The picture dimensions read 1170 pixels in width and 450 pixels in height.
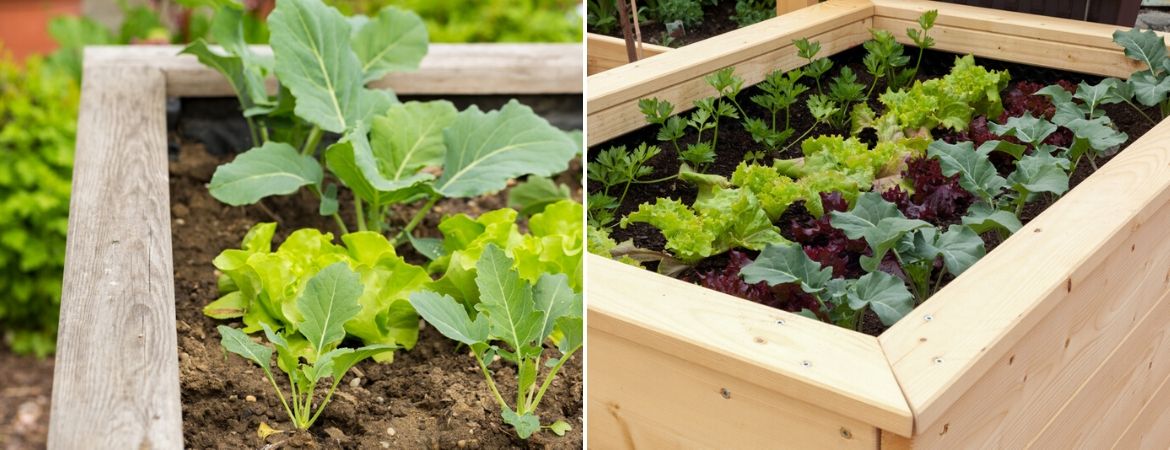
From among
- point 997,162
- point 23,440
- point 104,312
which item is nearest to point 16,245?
point 23,440

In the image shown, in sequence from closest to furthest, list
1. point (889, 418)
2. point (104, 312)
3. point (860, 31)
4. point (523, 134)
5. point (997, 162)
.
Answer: point (889, 418) < point (104, 312) < point (523, 134) < point (997, 162) < point (860, 31)

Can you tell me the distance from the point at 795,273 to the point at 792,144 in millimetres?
922

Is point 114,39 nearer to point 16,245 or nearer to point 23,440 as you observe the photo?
point 16,245

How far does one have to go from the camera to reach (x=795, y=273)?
1.69m

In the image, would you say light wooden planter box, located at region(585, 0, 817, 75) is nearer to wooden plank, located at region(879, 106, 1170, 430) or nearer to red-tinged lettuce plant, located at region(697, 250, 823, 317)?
wooden plank, located at region(879, 106, 1170, 430)

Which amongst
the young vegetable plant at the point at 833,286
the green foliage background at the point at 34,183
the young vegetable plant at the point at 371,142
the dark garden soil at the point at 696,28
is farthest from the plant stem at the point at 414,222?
the green foliage background at the point at 34,183

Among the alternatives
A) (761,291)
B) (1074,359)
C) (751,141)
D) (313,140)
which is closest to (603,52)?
(751,141)

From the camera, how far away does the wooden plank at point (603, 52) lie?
3453mm

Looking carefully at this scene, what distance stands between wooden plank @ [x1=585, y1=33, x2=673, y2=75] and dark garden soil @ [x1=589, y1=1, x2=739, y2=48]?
165 millimetres

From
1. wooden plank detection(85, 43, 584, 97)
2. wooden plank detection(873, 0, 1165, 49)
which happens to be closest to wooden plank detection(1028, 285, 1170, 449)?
wooden plank detection(873, 0, 1165, 49)

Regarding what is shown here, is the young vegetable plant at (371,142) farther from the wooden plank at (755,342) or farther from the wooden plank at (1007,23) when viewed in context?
the wooden plank at (1007,23)

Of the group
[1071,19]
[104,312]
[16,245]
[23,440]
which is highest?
[104,312]

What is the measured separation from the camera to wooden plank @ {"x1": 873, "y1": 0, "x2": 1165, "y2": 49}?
10.4 ft

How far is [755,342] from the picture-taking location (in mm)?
1460
